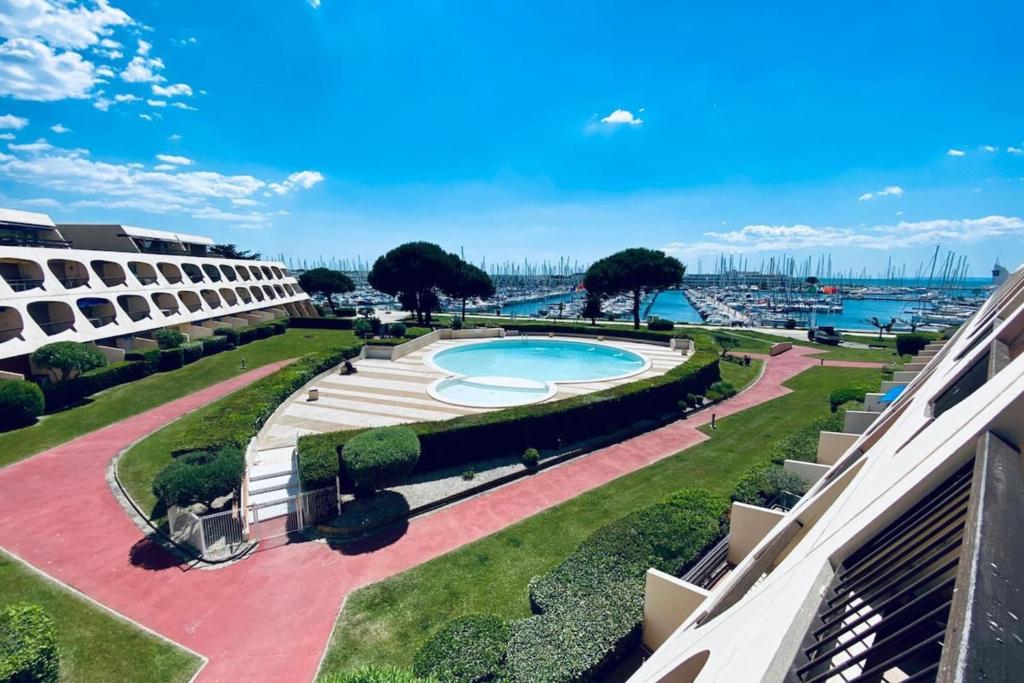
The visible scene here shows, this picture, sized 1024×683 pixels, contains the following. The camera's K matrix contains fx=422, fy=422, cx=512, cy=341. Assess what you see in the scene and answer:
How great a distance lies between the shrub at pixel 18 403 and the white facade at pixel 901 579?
29111 millimetres

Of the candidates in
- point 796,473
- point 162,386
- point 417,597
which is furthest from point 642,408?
point 162,386

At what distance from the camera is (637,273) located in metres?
50.3

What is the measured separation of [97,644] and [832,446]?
21672mm

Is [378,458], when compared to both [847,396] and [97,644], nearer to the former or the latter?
[97,644]

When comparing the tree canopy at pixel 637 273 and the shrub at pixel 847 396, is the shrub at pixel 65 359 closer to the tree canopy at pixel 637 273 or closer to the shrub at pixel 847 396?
the shrub at pixel 847 396

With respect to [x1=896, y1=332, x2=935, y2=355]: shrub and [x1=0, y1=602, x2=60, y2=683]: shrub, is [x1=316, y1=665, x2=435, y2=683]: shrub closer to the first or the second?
[x1=0, y1=602, x2=60, y2=683]: shrub

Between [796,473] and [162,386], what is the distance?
34.9 meters

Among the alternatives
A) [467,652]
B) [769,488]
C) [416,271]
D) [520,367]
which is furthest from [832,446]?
[416,271]

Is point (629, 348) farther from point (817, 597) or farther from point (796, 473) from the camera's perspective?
point (817, 597)

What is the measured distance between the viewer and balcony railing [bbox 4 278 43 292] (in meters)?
26.5

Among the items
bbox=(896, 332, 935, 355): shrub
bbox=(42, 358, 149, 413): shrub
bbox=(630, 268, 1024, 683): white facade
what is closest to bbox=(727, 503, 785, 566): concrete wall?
bbox=(630, 268, 1024, 683): white facade

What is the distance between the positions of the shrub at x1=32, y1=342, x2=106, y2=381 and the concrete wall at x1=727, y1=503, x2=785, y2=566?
3324 centimetres

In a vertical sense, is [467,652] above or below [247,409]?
below

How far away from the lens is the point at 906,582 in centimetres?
321
